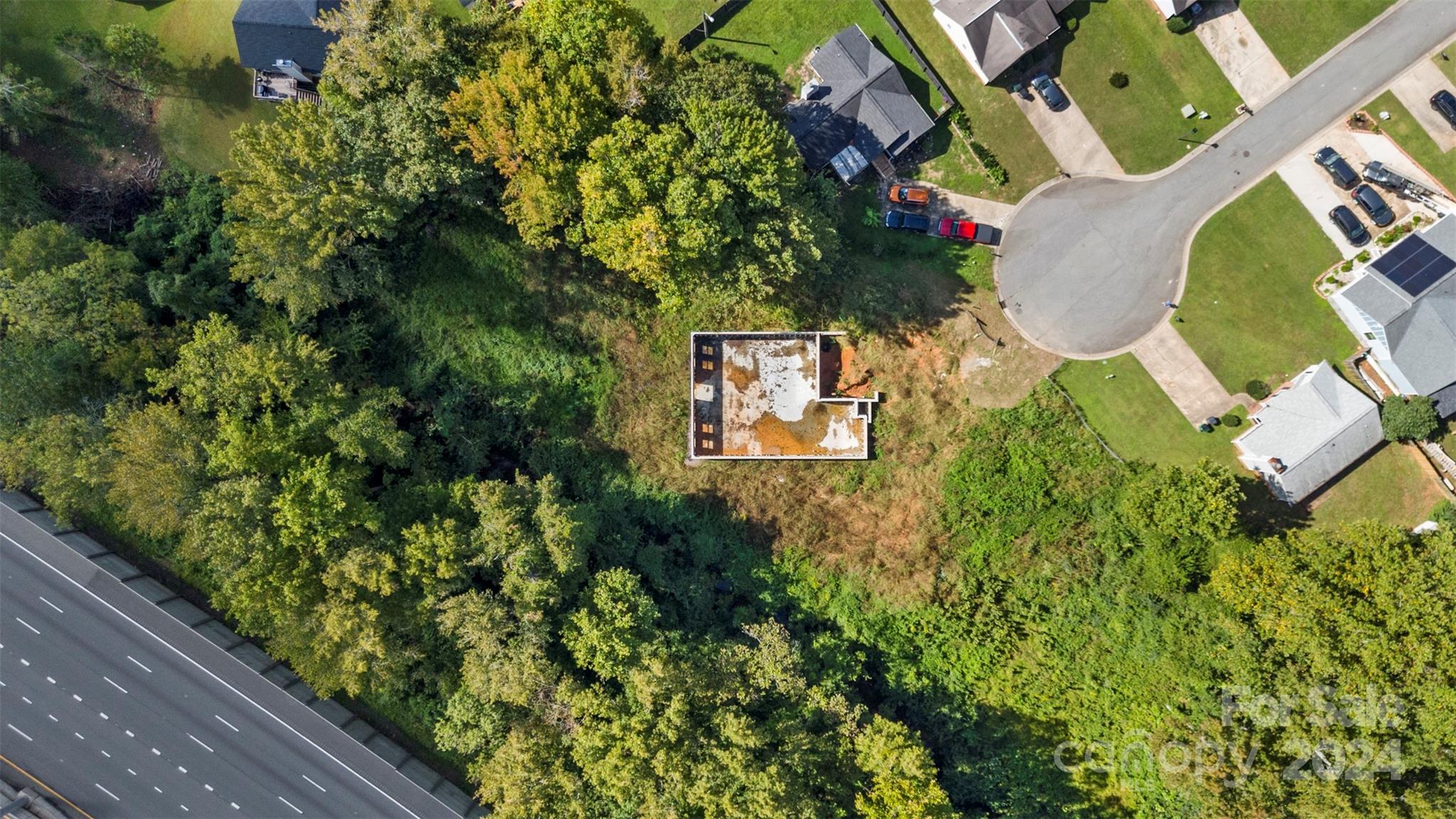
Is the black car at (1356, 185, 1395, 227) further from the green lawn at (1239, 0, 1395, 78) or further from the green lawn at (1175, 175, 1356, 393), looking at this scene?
the green lawn at (1239, 0, 1395, 78)

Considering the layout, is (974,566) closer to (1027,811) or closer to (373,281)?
(1027,811)

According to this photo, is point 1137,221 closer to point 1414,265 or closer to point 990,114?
point 990,114

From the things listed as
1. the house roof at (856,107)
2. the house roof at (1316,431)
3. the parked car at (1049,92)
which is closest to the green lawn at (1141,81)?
the parked car at (1049,92)

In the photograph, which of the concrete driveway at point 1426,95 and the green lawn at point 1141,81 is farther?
the green lawn at point 1141,81

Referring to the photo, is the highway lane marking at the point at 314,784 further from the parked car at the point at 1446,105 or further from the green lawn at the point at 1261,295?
the parked car at the point at 1446,105

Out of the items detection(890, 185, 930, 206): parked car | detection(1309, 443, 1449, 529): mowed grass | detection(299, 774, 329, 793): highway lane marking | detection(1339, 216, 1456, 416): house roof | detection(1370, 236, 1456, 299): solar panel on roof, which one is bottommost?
detection(299, 774, 329, 793): highway lane marking

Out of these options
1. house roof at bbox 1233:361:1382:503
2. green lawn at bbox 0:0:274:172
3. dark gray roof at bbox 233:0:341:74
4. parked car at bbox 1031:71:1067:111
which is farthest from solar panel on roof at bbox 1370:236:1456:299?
green lawn at bbox 0:0:274:172
